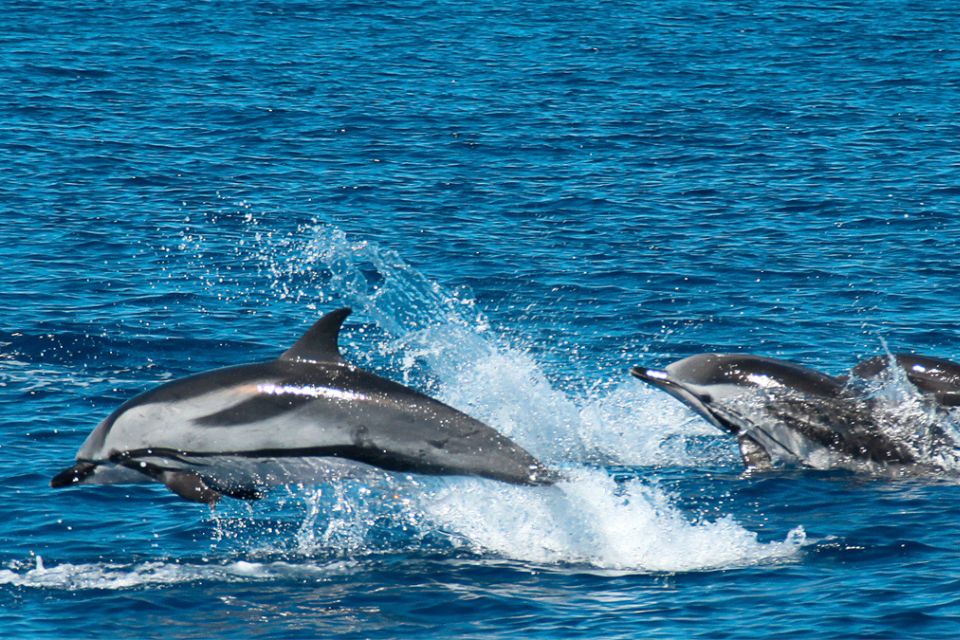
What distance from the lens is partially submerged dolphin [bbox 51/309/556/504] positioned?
47.2ft

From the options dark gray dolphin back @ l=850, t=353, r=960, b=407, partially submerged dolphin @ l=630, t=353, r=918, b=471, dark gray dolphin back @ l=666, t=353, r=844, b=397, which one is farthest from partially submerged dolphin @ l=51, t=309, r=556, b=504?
dark gray dolphin back @ l=850, t=353, r=960, b=407

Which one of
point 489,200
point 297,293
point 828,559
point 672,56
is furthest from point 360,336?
point 672,56

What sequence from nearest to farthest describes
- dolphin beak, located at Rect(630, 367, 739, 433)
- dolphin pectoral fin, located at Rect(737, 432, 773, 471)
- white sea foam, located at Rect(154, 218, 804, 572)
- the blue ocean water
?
the blue ocean water < white sea foam, located at Rect(154, 218, 804, 572) < dolphin pectoral fin, located at Rect(737, 432, 773, 471) < dolphin beak, located at Rect(630, 367, 739, 433)

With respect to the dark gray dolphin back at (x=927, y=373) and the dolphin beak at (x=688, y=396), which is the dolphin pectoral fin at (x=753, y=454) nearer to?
the dolphin beak at (x=688, y=396)

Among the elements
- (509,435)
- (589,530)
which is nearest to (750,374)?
(509,435)

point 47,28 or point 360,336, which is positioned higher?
point 47,28

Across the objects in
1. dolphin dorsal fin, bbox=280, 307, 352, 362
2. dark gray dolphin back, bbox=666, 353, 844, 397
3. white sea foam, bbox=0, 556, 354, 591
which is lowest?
white sea foam, bbox=0, 556, 354, 591

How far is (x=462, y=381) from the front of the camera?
21.5m

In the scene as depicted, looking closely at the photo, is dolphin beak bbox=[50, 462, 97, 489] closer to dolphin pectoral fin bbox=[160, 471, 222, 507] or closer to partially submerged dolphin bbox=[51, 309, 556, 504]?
partially submerged dolphin bbox=[51, 309, 556, 504]

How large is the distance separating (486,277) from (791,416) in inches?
349

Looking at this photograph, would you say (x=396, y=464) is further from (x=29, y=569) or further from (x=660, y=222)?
(x=660, y=222)

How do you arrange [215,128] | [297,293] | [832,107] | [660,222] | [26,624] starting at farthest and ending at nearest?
[832,107] < [215,128] < [660,222] < [297,293] < [26,624]

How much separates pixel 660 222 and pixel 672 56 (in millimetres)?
18108

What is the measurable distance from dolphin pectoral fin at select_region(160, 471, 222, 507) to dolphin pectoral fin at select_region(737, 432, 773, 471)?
6.38 m
